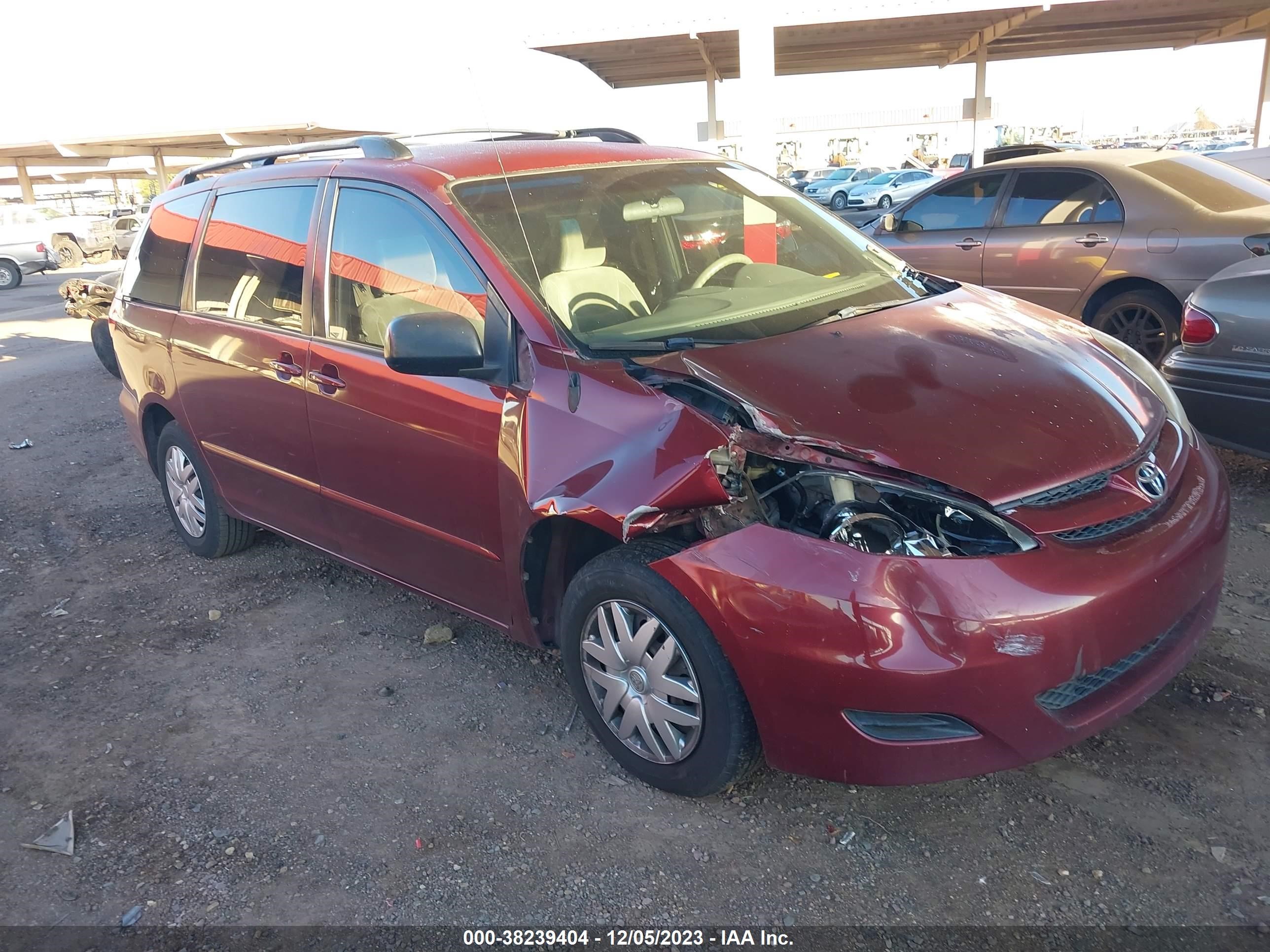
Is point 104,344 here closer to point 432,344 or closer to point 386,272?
point 386,272

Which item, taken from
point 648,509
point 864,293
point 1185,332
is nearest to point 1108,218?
point 1185,332

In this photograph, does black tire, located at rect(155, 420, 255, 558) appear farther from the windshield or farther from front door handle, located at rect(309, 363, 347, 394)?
the windshield

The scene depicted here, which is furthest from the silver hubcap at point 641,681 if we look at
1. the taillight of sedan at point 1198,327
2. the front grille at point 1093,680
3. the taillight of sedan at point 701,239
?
the taillight of sedan at point 1198,327

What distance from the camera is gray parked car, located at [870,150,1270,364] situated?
19.9 ft

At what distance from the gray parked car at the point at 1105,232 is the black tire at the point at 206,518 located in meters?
5.24

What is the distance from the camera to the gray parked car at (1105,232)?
605 centimetres

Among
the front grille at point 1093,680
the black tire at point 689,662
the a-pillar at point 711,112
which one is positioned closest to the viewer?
the front grille at point 1093,680

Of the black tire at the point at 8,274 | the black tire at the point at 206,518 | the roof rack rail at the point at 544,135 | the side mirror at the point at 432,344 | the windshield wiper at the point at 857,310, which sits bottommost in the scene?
the black tire at the point at 8,274

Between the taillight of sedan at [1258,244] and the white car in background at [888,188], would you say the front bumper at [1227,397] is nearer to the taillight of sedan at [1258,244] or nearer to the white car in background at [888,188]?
the taillight of sedan at [1258,244]

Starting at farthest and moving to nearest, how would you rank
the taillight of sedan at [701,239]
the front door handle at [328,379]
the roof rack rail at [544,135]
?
1. the roof rack rail at [544,135]
2. the taillight of sedan at [701,239]
3. the front door handle at [328,379]

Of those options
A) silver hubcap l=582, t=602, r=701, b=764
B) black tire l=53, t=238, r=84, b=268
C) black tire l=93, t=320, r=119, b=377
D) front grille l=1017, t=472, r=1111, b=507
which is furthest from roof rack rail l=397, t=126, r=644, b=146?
black tire l=53, t=238, r=84, b=268

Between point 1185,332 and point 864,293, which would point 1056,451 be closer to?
point 864,293

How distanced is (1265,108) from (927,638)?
28743 millimetres

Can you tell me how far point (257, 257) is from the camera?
385 centimetres
